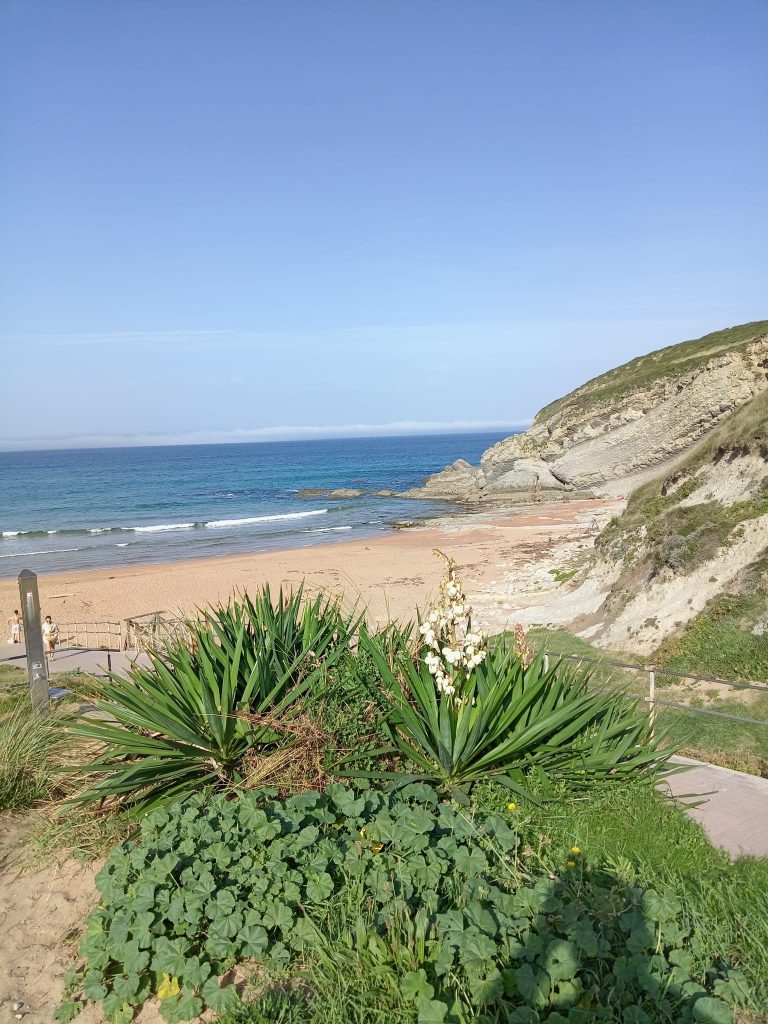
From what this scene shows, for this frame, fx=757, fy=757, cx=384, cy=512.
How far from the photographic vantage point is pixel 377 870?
377 cm

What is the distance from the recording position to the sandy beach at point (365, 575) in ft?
76.1

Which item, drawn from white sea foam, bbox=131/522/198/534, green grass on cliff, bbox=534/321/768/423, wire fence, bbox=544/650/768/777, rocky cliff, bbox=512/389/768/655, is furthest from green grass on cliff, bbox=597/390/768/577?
white sea foam, bbox=131/522/198/534

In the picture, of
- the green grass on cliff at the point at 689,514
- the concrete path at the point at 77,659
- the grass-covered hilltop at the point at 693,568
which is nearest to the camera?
the grass-covered hilltop at the point at 693,568

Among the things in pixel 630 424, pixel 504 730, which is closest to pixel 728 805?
pixel 504 730

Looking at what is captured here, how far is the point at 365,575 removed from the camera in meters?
28.9

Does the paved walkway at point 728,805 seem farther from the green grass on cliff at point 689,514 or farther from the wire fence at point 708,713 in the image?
the green grass on cliff at point 689,514

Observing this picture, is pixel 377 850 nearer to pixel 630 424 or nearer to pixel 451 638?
pixel 451 638

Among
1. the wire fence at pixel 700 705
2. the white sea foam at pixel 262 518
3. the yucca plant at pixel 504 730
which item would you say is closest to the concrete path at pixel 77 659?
the wire fence at pixel 700 705

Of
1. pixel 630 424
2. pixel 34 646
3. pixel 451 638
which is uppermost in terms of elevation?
pixel 630 424

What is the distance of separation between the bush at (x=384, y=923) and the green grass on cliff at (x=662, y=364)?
1827 inches

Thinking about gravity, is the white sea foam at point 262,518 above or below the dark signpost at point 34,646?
below

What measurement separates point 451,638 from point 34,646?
4793 mm

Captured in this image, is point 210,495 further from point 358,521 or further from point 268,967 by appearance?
point 268,967

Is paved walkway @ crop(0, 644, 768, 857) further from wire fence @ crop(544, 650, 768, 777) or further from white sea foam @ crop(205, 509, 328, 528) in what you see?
white sea foam @ crop(205, 509, 328, 528)
